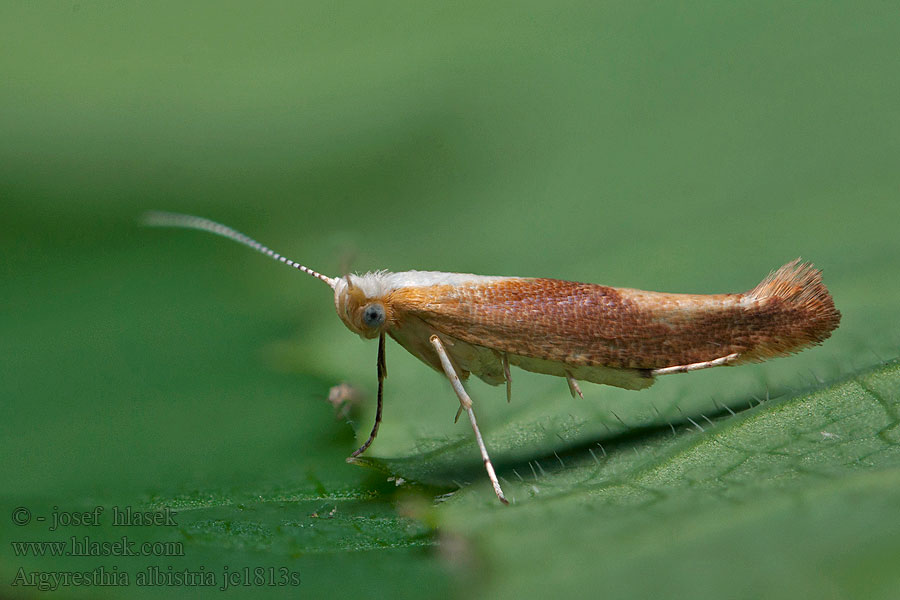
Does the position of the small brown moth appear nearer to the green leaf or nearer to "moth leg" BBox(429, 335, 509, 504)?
"moth leg" BBox(429, 335, 509, 504)

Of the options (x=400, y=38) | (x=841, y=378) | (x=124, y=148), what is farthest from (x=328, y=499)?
(x=400, y=38)

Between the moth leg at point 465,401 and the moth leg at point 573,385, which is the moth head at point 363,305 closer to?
the moth leg at point 465,401

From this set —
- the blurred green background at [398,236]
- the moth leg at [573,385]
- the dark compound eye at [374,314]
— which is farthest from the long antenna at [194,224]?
the moth leg at [573,385]

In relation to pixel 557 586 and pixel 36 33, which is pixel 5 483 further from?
pixel 36 33

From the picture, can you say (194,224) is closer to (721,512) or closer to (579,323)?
(579,323)

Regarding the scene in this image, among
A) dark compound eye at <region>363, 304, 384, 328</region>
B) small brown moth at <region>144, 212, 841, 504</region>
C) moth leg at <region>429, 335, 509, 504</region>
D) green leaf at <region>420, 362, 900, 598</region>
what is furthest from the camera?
dark compound eye at <region>363, 304, 384, 328</region>

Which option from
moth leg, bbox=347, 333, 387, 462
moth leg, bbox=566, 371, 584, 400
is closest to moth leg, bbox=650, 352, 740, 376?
moth leg, bbox=566, 371, 584, 400

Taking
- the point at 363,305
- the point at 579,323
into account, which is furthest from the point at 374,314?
the point at 579,323
